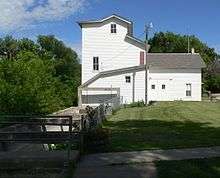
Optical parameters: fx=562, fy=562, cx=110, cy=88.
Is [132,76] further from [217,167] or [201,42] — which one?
[201,42]

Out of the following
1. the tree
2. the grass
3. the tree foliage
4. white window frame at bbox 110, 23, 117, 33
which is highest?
the tree

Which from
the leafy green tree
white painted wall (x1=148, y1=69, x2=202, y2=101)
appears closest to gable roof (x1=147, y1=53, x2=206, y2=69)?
white painted wall (x1=148, y1=69, x2=202, y2=101)

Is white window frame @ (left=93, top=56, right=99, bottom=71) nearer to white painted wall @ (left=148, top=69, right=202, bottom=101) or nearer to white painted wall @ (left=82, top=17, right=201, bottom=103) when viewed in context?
white painted wall @ (left=82, top=17, right=201, bottom=103)

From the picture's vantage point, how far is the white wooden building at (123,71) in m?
56.5

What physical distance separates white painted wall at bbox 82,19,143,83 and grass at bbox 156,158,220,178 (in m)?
46.1

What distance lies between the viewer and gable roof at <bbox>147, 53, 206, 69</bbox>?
5997cm

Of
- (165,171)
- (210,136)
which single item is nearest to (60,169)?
(165,171)

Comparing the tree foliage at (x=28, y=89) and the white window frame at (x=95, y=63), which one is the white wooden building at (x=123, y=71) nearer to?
the white window frame at (x=95, y=63)

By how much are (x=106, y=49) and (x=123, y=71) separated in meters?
3.70

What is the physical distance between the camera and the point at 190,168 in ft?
38.7

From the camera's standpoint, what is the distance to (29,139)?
13070 millimetres

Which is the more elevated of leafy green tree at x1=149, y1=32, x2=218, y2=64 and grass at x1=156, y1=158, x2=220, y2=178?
leafy green tree at x1=149, y1=32, x2=218, y2=64

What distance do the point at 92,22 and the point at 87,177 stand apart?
4794 cm

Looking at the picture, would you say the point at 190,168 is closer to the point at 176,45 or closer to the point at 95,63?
the point at 95,63
